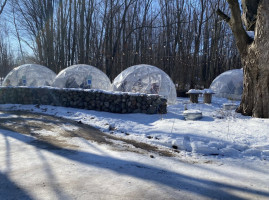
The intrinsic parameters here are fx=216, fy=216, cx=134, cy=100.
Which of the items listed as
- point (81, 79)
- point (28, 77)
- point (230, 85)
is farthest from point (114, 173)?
point (230, 85)

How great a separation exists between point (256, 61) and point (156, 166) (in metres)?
5.10

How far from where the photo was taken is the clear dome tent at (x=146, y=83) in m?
11.9

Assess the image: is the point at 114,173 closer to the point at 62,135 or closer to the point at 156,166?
the point at 156,166

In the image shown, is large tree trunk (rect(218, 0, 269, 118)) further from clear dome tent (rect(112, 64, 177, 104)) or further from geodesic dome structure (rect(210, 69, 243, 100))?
geodesic dome structure (rect(210, 69, 243, 100))

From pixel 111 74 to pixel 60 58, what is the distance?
6.53m

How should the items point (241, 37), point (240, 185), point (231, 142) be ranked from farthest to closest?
point (241, 37)
point (231, 142)
point (240, 185)

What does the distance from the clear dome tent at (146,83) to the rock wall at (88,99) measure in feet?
9.37

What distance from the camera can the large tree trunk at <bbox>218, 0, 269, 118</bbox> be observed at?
20.9 ft

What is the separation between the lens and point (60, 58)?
23.8 m

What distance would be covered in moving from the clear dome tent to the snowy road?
7066 mm

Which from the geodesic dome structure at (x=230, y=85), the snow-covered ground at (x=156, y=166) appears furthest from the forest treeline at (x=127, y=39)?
the snow-covered ground at (x=156, y=166)

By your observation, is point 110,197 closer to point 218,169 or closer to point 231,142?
point 218,169

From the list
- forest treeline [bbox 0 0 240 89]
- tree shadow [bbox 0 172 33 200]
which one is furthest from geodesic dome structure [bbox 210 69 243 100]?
tree shadow [bbox 0 172 33 200]

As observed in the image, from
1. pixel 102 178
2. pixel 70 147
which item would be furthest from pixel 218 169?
pixel 70 147
